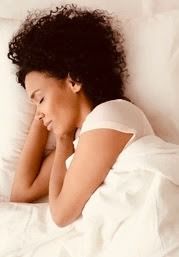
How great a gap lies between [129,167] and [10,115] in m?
0.43

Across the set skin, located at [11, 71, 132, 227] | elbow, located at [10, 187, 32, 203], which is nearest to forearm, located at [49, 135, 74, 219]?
skin, located at [11, 71, 132, 227]

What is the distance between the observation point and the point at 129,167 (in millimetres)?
1148

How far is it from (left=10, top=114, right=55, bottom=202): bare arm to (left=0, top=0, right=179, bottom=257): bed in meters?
0.03

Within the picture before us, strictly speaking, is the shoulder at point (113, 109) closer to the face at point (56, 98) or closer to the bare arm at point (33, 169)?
the face at point (56, 98)

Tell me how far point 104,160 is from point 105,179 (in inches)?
2.2

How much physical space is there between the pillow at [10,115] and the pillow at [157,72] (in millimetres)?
294

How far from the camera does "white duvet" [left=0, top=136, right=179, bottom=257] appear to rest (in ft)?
3.50

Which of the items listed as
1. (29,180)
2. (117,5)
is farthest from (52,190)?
(117,5)

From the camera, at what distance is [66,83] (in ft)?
4.33

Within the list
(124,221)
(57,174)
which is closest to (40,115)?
(57,174)

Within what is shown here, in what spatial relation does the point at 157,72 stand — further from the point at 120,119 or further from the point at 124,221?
the point at 124,221

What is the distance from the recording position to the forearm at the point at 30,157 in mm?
1404

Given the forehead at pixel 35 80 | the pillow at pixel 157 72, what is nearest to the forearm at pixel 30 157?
the forehead at pixel 35 80

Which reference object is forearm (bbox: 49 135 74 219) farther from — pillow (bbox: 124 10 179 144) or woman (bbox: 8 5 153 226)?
pillow (bbox: 124 10 179 144)
